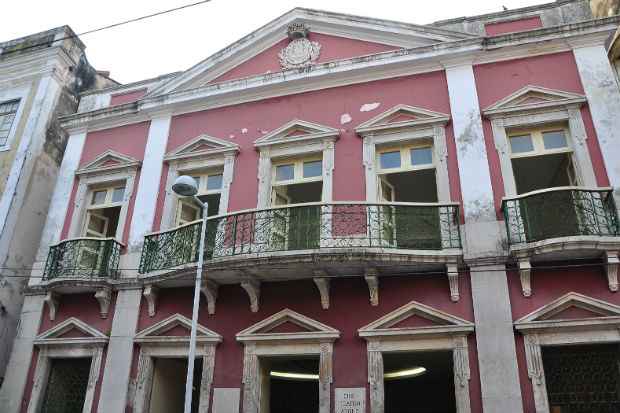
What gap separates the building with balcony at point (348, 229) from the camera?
787 centimetres

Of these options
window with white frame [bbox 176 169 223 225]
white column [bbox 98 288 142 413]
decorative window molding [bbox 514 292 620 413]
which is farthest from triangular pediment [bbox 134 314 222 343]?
decorative window molding [bbox 514 292 620 413]

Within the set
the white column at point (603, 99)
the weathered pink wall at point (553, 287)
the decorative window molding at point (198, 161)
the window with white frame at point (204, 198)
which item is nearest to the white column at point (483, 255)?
the weathered pink wall at point (553, 287)

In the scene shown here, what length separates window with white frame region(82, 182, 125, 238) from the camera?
38.7 feet

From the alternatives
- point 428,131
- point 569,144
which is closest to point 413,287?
point 428,131

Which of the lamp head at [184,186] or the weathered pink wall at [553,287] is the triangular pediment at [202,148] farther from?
the weathered pink wall at [553,287]

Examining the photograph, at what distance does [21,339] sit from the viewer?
10.6 metres

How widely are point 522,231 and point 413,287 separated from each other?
2.00 m

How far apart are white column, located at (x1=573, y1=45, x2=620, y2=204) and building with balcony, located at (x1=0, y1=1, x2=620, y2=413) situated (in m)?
0.04

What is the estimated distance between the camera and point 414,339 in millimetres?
8219

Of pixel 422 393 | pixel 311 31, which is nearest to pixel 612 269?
pixel 422 393

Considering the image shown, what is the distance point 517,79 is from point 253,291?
645 cm

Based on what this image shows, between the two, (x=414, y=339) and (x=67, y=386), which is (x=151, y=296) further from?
(x=414, y=339)

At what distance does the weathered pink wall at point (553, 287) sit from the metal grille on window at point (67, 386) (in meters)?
8.32

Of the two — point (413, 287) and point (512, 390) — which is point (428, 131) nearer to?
point (413, 287)
